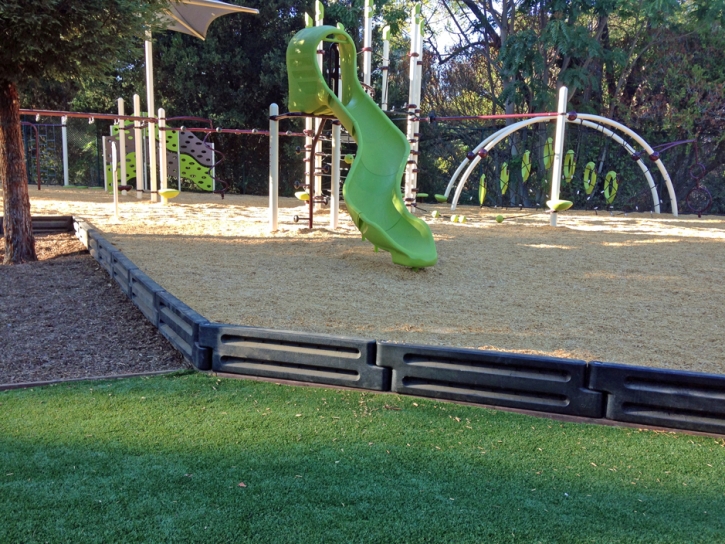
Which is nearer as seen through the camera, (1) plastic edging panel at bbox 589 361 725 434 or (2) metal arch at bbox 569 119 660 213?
(1) plastic edging panel at bbox 589 361 725 434

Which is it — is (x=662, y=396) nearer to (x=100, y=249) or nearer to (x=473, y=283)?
(x=473, y=283)

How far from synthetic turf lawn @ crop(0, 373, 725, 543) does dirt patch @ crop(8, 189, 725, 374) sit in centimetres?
130

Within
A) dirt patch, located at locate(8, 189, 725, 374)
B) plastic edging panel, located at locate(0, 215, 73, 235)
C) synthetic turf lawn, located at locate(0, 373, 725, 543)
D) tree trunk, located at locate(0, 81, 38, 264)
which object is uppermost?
tree trunk, located at locate(0, 81, 38, 264)

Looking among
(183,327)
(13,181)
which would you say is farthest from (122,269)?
(13,181)

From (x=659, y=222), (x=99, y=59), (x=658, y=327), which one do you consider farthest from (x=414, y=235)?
(x=659, y=222)

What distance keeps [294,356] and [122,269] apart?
294 centimetres

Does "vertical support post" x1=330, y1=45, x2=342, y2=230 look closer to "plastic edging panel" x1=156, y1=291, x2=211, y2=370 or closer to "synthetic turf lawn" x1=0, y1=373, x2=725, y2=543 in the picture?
"plastic edging panel" x1=156, y1=291, x2=211, y2=370

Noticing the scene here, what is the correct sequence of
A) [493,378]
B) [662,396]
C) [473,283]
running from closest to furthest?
[662,396] → [493,378] → [473,283]

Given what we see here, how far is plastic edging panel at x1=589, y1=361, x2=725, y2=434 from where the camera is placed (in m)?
2.97

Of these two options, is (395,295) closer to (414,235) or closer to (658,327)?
(414,235)

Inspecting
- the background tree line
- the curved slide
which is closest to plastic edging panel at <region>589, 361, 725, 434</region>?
the curved slide

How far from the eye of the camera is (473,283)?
6.62 m

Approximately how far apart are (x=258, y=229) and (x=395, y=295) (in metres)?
4.73

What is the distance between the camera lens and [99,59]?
21.3 feet
